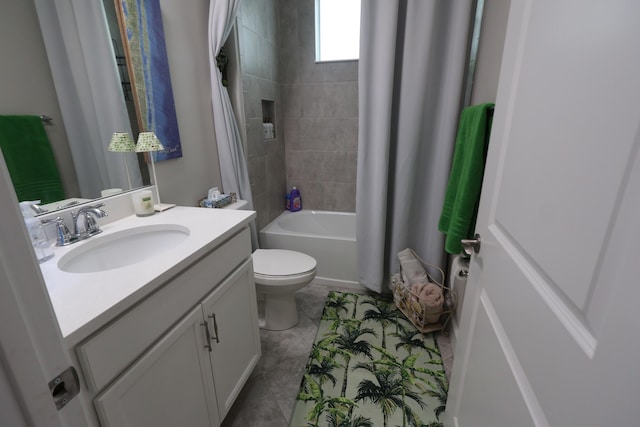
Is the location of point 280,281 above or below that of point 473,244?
below

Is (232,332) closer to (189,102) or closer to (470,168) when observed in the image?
(470,168)

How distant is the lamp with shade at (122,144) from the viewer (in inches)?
48.9

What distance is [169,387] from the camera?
2.86 feet

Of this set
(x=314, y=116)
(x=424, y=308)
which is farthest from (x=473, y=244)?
(x=314, y=116)

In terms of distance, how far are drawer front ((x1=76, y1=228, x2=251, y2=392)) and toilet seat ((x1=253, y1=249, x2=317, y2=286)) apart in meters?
0.57

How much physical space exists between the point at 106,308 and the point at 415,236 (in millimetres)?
1752

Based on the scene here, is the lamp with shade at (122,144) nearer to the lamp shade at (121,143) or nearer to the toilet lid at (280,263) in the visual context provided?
the lamp shade at (121,143)

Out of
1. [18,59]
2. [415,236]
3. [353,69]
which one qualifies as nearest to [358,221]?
[415,236]

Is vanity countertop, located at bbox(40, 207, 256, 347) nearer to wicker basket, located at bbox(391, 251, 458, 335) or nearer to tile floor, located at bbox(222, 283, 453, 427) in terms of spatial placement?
tile floor, located at bbox(222, 283, 453, 427)

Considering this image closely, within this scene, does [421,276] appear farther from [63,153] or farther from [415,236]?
[63,153]

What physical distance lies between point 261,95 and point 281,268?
1380 mm

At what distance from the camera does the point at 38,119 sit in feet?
3.26

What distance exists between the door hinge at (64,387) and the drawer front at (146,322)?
278mm

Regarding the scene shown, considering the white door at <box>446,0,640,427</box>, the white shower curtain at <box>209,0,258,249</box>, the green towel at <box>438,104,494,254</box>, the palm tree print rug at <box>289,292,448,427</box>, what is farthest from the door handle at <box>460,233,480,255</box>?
the white shower curtain at <box>209,0,258,249</box>
